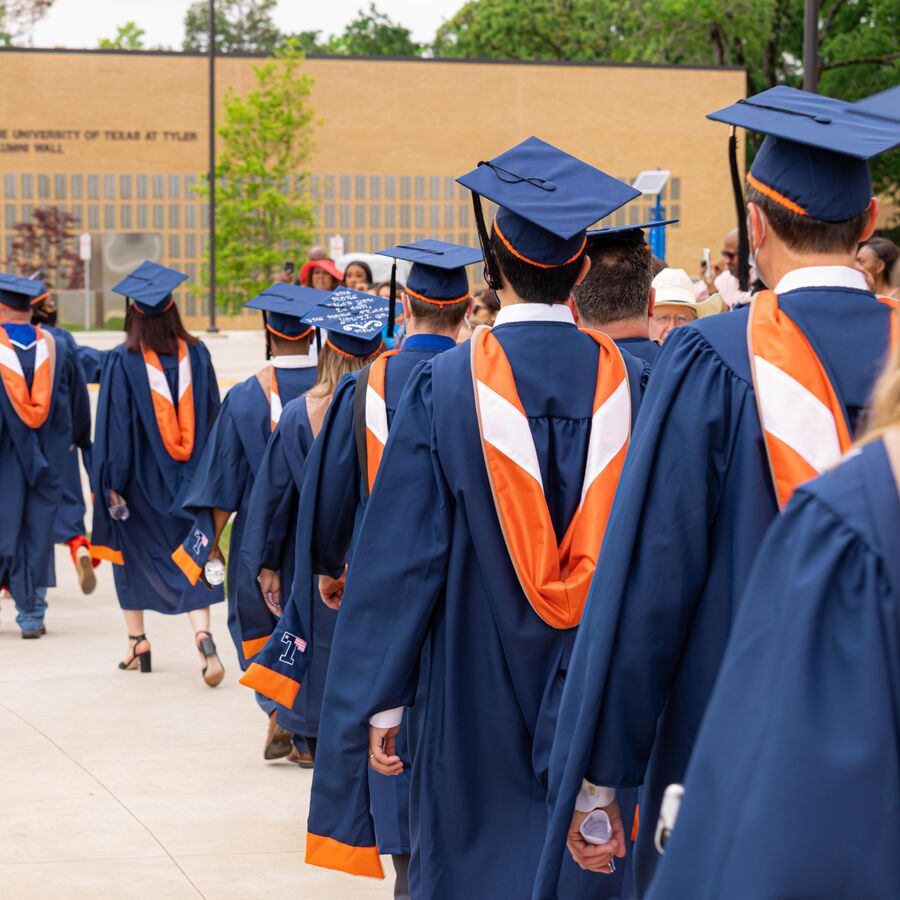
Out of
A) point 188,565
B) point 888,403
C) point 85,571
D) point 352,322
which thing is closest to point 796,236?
point 888,403

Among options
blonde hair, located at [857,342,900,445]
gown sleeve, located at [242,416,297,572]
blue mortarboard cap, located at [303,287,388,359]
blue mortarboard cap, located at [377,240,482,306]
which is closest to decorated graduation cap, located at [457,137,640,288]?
blue mortarboard cap, located at [377,240,482,306]

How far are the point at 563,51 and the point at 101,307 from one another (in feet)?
61.8

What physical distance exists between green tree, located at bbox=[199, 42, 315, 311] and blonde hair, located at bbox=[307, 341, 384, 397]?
98.1 feet

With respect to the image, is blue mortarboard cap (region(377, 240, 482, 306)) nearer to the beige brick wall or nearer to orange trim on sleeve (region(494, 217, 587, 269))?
orange trim on sleeve (region(494, 217, 587, 269))

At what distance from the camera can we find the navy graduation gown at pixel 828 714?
141 centimetres

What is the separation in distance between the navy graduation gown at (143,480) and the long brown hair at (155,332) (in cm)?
6

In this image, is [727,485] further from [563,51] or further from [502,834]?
[563,51]

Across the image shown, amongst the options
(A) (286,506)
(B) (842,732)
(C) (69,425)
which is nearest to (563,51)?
(C) (69,425)

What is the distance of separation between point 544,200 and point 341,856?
1.88 meters

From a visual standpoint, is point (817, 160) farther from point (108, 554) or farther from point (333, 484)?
point (108, 554)

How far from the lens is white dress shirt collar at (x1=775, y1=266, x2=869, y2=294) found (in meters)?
2.55

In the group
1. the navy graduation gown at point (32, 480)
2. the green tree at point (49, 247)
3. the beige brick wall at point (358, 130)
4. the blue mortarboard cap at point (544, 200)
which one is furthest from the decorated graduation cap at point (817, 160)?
the green tree at point (49, 247)

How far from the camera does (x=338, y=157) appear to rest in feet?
137

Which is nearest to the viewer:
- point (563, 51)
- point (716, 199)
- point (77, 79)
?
point (77, 79)
